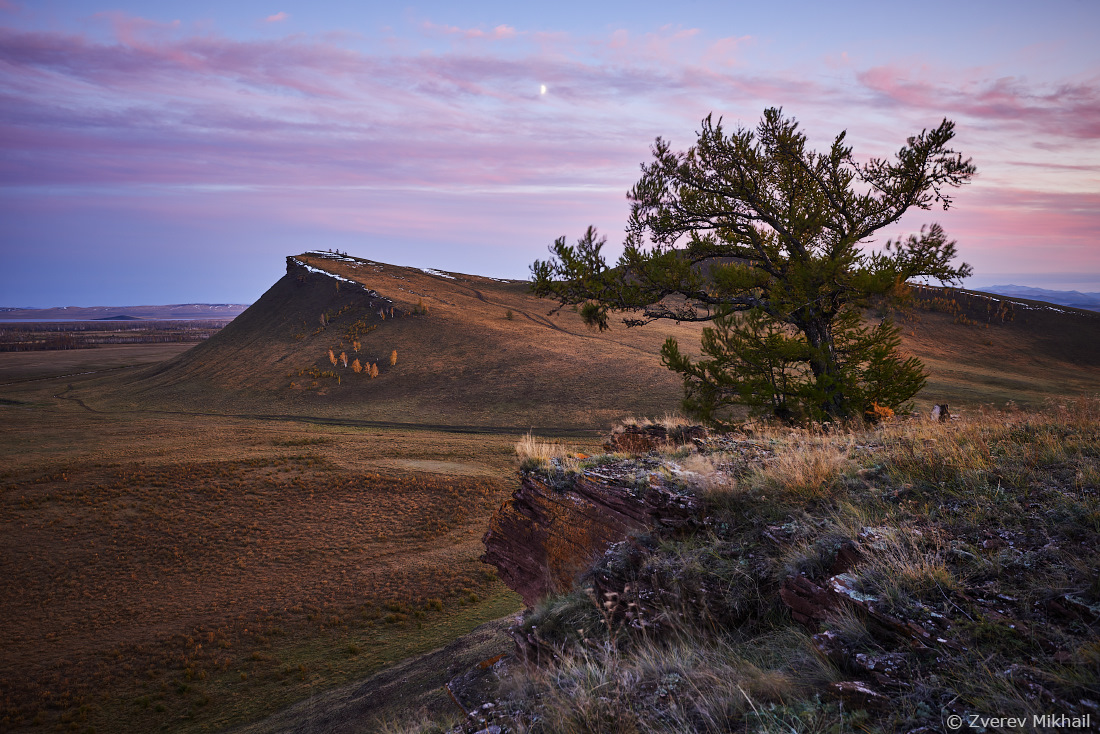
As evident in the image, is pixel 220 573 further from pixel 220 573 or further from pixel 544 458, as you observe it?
pixel 544 458

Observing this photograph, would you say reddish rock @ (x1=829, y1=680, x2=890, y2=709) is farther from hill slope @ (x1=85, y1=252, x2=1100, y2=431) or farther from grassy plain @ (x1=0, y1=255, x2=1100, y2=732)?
hill slope @ (x1=85, y1=252, x2=1100, y2=431)

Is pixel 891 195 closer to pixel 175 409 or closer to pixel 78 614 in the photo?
pixel 78 614

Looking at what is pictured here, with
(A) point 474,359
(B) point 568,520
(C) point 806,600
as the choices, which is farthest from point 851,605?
(A) point 474,359

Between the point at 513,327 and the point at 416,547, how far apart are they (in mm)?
35208

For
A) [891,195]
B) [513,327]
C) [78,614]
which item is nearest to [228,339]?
[513,327]

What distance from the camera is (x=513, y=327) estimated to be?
49.3 metres

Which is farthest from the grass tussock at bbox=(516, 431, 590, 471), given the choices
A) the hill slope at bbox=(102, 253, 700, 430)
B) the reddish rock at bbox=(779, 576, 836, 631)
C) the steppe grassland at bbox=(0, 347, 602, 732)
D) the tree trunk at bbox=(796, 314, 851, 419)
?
the hill slope at bbox=(102, 253, 700, 430)

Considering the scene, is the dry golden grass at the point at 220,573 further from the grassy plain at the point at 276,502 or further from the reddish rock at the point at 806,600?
the reddish rock at the point at 806,600

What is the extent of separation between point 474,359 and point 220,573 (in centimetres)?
2845

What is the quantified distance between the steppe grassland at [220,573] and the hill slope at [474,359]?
1064 centimetres

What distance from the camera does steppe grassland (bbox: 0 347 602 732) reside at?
9.65m

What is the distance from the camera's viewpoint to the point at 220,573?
13461 mm

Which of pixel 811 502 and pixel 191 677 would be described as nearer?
pixel 811 502

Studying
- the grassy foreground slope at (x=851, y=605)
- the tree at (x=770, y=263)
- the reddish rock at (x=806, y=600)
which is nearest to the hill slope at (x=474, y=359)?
the tree at (x=770, y=263)
